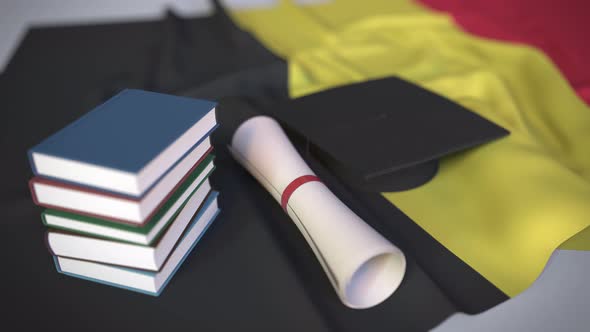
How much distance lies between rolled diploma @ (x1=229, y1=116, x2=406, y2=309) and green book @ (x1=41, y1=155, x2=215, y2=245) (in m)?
0.19

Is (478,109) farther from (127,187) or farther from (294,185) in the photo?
(127,187)

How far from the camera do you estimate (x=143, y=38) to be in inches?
79.4

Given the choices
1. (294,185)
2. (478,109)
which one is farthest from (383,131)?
(478,109)

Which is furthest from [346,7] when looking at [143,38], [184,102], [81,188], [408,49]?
[81,188]

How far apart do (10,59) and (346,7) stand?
152cm

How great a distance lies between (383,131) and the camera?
39.3 inches

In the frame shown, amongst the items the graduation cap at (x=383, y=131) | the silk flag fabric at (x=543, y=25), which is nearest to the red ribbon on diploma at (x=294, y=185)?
the graduation cap at (x=383, y=131)

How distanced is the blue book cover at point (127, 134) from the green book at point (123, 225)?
0.20 ft

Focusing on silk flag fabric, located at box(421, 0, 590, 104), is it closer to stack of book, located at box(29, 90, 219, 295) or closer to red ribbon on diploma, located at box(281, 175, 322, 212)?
red ribbon on diploma, located at box(281, 175, 322, 212)

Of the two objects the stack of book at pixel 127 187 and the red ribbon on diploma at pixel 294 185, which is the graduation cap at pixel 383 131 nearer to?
the red ribbon on diploma at pixel 294 185

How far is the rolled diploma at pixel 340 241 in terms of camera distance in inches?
26.1

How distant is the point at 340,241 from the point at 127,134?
1.12ft

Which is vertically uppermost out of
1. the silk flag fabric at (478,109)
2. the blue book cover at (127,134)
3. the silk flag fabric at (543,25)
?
the blue book cover at (127,134)

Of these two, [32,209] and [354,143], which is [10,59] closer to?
[32,209]
